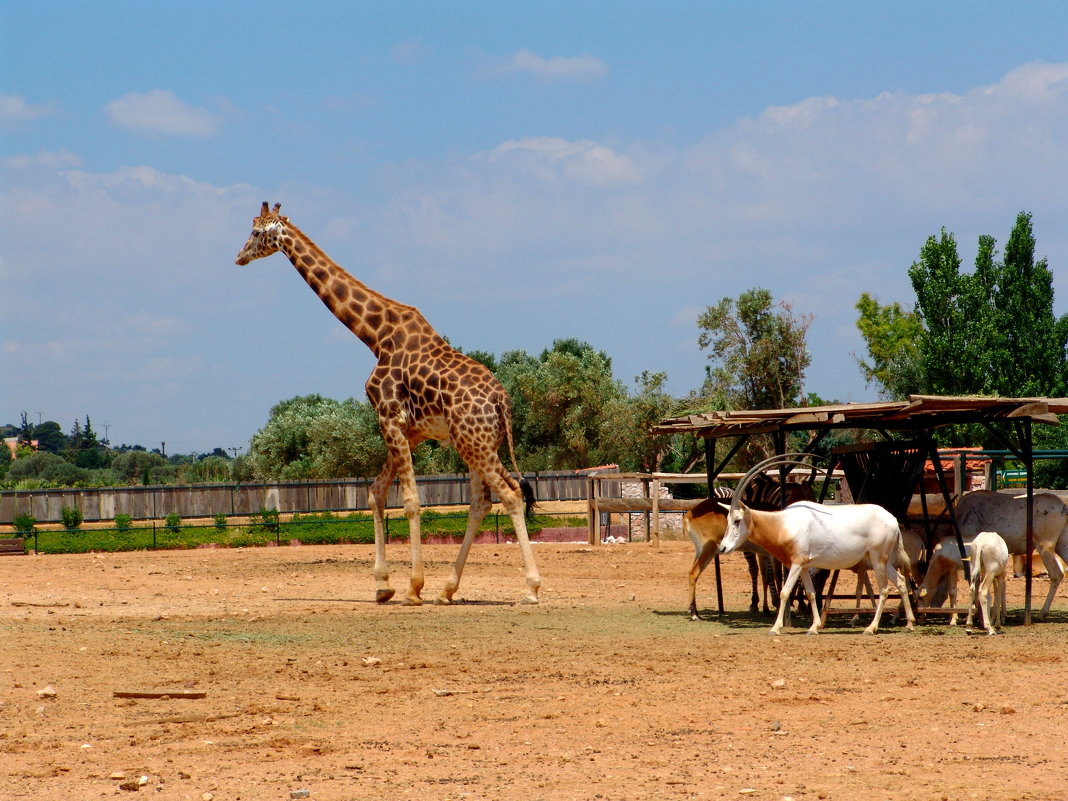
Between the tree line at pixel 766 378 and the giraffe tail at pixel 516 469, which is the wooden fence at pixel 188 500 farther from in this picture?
the giraffe tail at pixel 516 469

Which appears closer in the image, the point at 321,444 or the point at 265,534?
the point at 265,534

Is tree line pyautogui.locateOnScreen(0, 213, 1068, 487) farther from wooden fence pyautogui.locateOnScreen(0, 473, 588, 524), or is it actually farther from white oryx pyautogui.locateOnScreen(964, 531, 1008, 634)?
white oryx pyautogui.locateOnScreen(964, 531, 1008, 634)

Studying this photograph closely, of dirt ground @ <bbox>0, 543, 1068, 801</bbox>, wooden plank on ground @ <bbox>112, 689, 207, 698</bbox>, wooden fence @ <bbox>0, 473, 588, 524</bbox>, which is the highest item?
wooden fence @ <bbox>0, 473, 588, 524</bbox>

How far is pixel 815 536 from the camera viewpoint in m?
13.2

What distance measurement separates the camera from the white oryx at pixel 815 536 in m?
13.2

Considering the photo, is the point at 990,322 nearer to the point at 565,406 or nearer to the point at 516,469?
the point at 565,406

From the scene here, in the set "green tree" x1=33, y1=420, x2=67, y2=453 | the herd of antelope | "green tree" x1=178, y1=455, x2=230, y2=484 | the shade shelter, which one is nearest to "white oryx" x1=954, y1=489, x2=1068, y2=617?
the herd of antelope

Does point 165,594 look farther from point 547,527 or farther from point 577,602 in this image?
point 547,527

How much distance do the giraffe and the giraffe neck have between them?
2 centimetres

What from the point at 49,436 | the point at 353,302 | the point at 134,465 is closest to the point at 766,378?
the point at 353,302

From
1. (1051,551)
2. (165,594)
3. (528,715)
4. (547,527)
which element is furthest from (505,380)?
(528,715)

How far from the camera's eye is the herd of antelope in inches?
520

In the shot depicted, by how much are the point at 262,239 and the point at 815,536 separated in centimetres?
1009

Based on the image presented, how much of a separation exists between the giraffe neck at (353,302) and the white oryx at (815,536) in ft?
20.6
